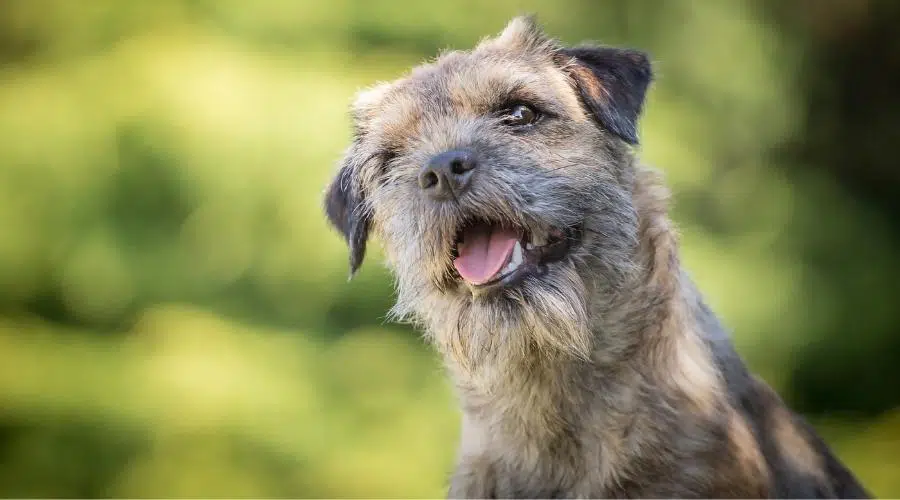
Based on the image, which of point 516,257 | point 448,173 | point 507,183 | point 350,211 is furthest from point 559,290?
point 350,211

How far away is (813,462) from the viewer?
9.46 ft

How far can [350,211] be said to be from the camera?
2973mm

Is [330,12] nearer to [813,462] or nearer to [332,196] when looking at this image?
[332,196]

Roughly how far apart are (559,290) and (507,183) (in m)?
0.29

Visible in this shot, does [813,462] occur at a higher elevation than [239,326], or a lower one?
higher

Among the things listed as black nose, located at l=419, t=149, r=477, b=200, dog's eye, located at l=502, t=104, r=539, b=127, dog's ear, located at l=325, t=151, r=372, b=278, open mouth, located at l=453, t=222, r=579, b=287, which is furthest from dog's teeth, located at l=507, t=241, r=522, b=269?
dog's ear, located at l=325, t=151, r=372, b=278

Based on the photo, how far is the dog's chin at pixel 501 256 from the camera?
8.02 ft

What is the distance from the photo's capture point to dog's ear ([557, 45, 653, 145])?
104 inches

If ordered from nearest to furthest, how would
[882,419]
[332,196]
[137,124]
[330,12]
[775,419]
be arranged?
[775,419] → [332,196] → [137,124] → [330,12] → [882,419]

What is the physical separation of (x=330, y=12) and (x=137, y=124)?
49.2 inches

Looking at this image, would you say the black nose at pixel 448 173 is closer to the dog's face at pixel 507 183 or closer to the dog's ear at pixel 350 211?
the dog's face at pixel 507 183

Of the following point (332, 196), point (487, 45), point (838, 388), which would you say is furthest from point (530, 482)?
point (838, 388)

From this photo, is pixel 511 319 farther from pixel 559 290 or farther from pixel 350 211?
pixel 350 211

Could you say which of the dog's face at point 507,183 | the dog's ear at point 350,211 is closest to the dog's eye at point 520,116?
the dog's face at point 507,183
